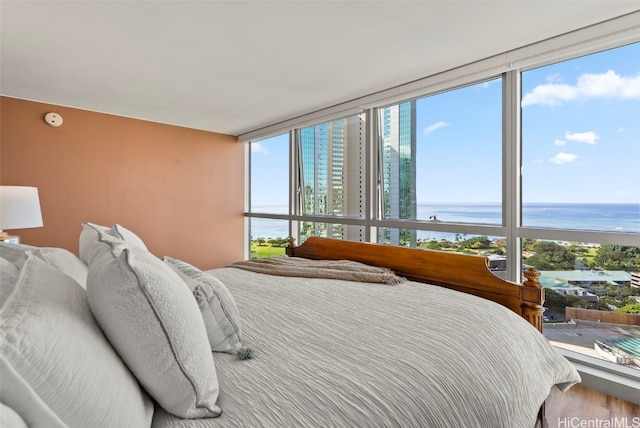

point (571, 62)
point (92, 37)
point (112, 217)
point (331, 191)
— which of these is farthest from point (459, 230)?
point (112, 217)

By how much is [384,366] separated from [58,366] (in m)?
0.83

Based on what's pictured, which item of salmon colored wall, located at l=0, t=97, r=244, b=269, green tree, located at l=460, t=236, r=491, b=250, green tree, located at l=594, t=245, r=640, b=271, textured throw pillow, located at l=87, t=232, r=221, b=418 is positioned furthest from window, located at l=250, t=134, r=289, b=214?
textured throw pillow, located at l=87, t=232, r=221, b=418

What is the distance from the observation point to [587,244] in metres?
2.44

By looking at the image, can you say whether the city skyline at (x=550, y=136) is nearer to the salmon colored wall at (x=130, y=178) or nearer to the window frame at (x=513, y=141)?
the window frame at (x=513, y=141)

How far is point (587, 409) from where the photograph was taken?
2059 mm

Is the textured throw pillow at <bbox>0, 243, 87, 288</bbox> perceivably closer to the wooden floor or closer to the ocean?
the wooden floor

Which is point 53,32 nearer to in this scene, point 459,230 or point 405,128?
point 405,128

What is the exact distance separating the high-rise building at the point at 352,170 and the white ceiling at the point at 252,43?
1.61 ft

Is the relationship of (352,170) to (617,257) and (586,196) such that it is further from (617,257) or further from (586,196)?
(617,257)

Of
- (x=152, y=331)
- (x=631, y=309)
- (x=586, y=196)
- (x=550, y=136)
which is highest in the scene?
(x=550, y=136)

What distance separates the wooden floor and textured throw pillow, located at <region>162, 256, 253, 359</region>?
178 cm

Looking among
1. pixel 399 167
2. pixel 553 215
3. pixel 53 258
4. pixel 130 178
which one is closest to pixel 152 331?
pixel 53 258

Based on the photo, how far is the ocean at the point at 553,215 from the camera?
2.30 meters

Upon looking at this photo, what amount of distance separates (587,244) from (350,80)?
2248 mm
